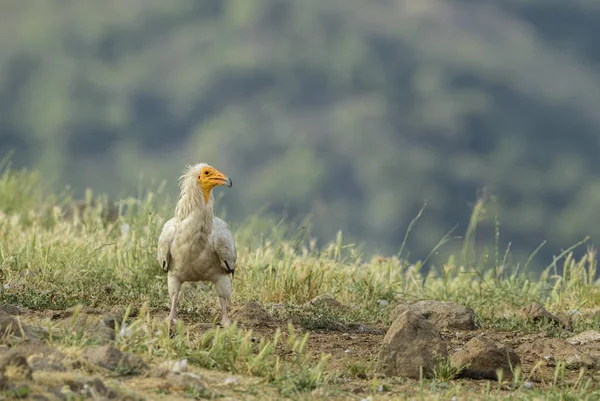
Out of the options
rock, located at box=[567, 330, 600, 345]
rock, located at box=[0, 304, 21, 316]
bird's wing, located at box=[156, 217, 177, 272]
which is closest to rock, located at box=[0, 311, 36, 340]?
rock, located at box=[0, 304, 21, 316]

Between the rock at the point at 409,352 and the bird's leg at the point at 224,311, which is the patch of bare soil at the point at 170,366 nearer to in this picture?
the rock at the point at 409,352

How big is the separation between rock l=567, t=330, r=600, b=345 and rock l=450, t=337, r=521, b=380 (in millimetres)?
1611

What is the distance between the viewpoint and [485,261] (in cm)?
1020

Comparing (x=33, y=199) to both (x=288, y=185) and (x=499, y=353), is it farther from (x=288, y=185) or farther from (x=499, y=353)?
(x=288, y=185)

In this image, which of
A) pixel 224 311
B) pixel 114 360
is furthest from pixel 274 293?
pixel 114 360

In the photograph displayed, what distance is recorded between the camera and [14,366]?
4.85 m

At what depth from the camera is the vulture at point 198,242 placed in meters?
7.79

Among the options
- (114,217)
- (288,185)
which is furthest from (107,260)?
(288,185)

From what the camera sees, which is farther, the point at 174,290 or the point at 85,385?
the point at 174,290

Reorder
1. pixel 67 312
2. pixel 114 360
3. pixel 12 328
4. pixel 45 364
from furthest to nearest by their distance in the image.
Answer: pixel 67 312
pixel 12 328
pixel 114 360
pixel 45 364

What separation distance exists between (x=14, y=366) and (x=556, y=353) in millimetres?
3772

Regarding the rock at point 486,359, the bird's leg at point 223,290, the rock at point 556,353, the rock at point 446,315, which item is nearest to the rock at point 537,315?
the rock at point 446,315

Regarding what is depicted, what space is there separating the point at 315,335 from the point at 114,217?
19.2 ft

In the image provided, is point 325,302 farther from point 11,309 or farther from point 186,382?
point 186,382
